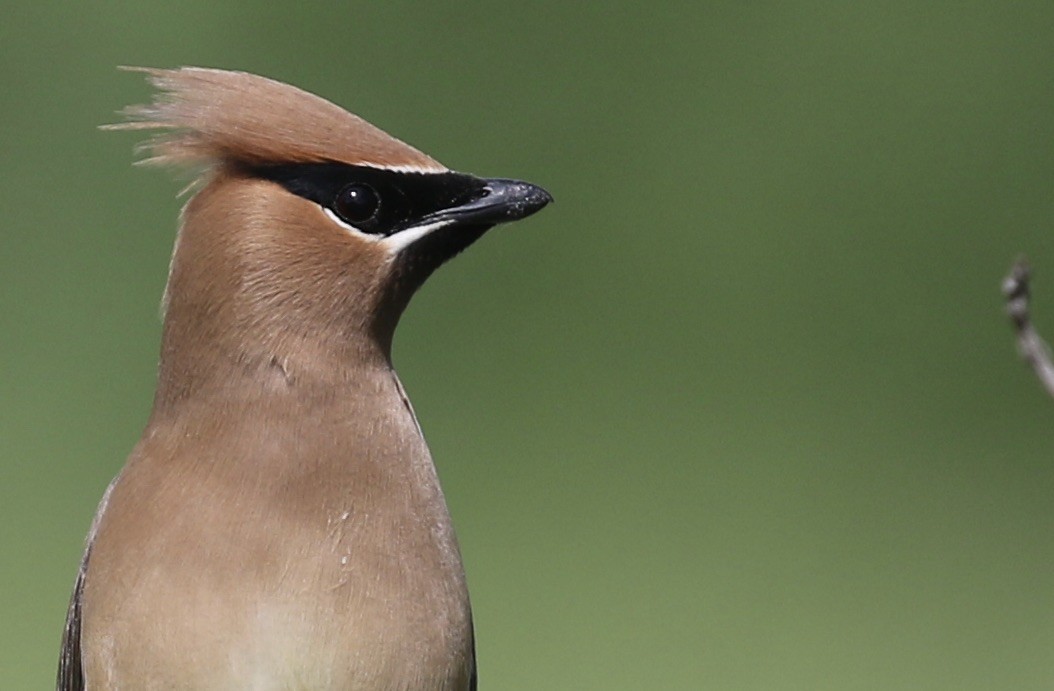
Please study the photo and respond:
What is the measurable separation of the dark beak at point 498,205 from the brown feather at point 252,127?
0.19 feet

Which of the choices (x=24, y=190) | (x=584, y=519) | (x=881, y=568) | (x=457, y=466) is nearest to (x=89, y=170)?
(x=24, y=190)

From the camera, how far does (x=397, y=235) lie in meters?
2.43

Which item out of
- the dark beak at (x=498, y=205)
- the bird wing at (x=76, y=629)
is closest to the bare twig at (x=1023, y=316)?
the dark beak at (x=498, y=205)

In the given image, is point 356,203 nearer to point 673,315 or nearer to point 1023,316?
point 1023,316

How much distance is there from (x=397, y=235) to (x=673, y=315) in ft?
9.47

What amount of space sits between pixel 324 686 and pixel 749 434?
9.88 feet

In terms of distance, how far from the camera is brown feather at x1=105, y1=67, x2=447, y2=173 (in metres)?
2.37

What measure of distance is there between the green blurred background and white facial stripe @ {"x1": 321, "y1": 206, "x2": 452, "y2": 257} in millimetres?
2145

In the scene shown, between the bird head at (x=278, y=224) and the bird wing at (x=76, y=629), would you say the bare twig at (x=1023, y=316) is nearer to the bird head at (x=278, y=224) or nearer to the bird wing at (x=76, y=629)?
the bird head at (x=278, y=224)

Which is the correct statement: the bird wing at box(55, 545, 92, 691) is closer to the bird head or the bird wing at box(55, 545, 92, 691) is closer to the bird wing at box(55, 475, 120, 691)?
the bird wing at box(55, 475, 120, 691)

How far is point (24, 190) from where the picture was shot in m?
4.99

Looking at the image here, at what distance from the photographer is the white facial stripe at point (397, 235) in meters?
2.41

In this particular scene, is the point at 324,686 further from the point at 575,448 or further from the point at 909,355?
the point at 909,355

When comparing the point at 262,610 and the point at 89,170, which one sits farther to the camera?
the point at 89,170
